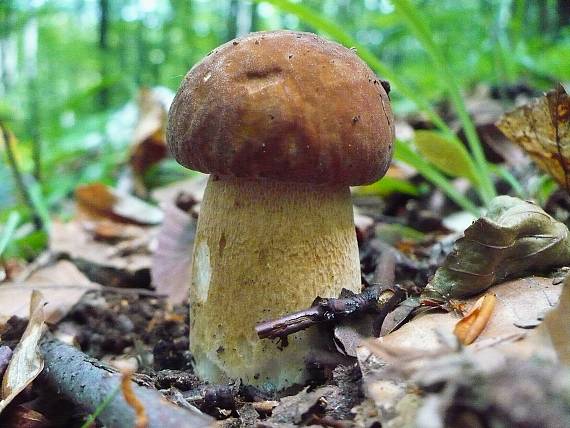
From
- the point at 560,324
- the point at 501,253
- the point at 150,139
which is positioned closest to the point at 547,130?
the point at 501,253

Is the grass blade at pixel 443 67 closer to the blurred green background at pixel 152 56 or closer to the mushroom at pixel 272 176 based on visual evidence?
the blurred green background at pixel 152 56

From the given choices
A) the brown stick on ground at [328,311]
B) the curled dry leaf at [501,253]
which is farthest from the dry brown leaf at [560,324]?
the brown stick on ground at [328,311]

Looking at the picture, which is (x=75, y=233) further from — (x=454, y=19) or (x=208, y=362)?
(x=454, y=19)

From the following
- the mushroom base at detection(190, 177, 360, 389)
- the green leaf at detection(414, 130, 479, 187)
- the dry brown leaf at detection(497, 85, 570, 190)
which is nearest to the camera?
the mushroom base at detection(190, 177, 360, 389)

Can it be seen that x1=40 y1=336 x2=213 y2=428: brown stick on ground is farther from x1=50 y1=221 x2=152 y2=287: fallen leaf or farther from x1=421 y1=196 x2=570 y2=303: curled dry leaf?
x1=50 y1=221 x2=152 y2=287: fallen leaf

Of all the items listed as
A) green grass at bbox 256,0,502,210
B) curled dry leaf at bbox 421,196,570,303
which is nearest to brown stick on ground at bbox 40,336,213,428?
curled dry leaf at bbox 421,196,570,303

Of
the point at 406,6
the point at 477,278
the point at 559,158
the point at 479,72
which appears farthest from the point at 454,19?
the point at 477,278
